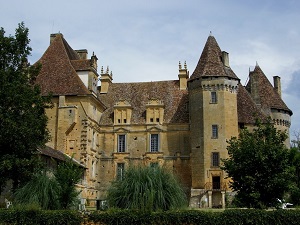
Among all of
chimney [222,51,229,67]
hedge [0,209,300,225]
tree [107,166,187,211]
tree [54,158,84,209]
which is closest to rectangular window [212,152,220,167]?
chimney [222,51,229,67]

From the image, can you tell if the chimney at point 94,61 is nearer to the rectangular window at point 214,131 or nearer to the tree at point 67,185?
the rectangular window at point 214,131

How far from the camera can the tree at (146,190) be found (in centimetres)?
2067

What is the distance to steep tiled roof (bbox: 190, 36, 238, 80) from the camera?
138 ft

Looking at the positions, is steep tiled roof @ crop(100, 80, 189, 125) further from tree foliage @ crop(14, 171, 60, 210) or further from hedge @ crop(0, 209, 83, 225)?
hedge @ crop(0, 209, 83, 225)

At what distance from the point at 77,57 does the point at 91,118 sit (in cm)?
872

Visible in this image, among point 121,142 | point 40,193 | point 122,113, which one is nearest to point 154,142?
point 121,142

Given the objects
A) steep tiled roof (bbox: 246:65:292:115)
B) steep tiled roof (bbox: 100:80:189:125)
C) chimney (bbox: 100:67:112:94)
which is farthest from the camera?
chimney (bbox: 100:67:112:94)

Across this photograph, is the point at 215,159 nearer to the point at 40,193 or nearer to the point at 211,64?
the point at 211,64

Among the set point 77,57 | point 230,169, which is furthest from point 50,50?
point 230,169

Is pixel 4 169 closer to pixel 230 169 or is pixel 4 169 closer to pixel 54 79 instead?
pixel 230 169

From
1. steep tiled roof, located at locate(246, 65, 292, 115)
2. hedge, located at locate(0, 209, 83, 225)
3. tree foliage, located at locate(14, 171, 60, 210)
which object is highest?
steep tiled roof, located at locate(246, 65, 292, 115)

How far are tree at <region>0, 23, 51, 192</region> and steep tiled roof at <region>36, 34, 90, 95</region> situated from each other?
15.8 m

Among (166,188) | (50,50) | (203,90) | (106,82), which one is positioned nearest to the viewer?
(166,188)

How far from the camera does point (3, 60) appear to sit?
2606 centimetres
